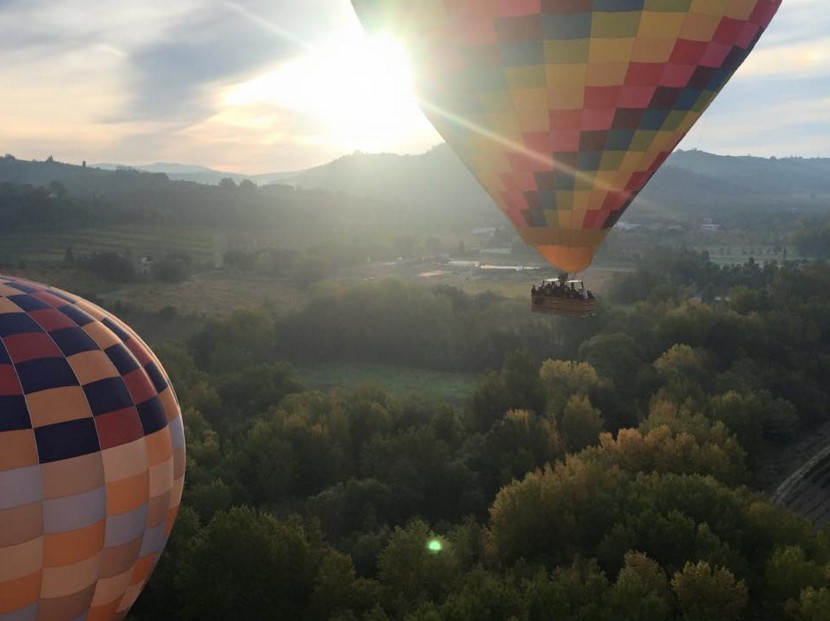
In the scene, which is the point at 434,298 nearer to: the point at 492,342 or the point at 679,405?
the point at 492,342

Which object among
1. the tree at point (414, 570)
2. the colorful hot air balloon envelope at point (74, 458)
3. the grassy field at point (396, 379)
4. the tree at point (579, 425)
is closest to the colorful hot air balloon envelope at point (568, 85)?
the tree at point (414, 570)

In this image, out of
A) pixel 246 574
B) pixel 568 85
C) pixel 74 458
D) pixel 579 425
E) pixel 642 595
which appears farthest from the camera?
pixel 579 425

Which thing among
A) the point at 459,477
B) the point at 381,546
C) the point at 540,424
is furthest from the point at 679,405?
the point at 381,546

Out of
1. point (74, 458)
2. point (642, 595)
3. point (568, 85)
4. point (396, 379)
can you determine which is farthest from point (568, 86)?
point (396, 379)

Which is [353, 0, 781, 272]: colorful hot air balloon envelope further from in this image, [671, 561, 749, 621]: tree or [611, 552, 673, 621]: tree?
[671, 561, 749, 621]: tree

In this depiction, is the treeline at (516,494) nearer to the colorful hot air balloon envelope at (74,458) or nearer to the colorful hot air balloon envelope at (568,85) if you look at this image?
the colorful hot air balloon envelope at (74,458)

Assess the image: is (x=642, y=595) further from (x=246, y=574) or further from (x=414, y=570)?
(x=246, y=574)
